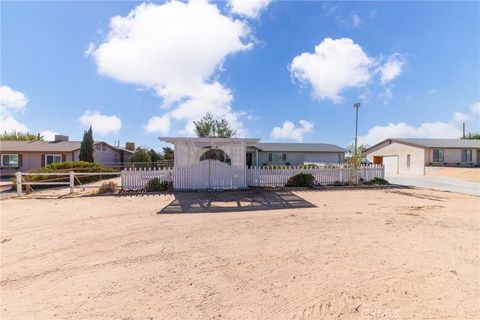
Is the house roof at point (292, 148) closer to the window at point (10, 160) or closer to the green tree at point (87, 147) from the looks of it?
the green tree at point (87, 147)

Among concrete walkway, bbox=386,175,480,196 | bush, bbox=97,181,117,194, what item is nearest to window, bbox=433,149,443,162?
concrete walkway, bbox=386,175,480,196

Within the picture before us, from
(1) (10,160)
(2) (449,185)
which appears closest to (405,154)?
(2) (449,185)

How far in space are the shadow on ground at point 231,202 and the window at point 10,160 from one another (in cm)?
2426

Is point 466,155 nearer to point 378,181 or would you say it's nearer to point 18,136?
point 378,181

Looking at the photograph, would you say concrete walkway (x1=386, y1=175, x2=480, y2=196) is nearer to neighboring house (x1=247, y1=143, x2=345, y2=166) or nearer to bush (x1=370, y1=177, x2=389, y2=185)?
bush (x1=370, y1=177, x2=389, y2=185)

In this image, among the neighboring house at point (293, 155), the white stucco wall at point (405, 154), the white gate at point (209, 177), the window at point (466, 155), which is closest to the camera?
the white gate at point (209, 177)

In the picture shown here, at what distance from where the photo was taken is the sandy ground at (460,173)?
21391 mm

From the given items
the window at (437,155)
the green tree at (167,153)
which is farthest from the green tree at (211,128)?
the window at (437,155)

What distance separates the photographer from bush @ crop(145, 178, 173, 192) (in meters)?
12.8

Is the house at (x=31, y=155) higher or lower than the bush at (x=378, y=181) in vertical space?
higher

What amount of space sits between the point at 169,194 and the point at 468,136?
235ft

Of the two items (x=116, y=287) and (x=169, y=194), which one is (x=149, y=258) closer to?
(x=116, y=287)

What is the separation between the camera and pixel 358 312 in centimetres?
306

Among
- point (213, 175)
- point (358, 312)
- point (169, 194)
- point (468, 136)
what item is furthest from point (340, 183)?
point (468, 136)
